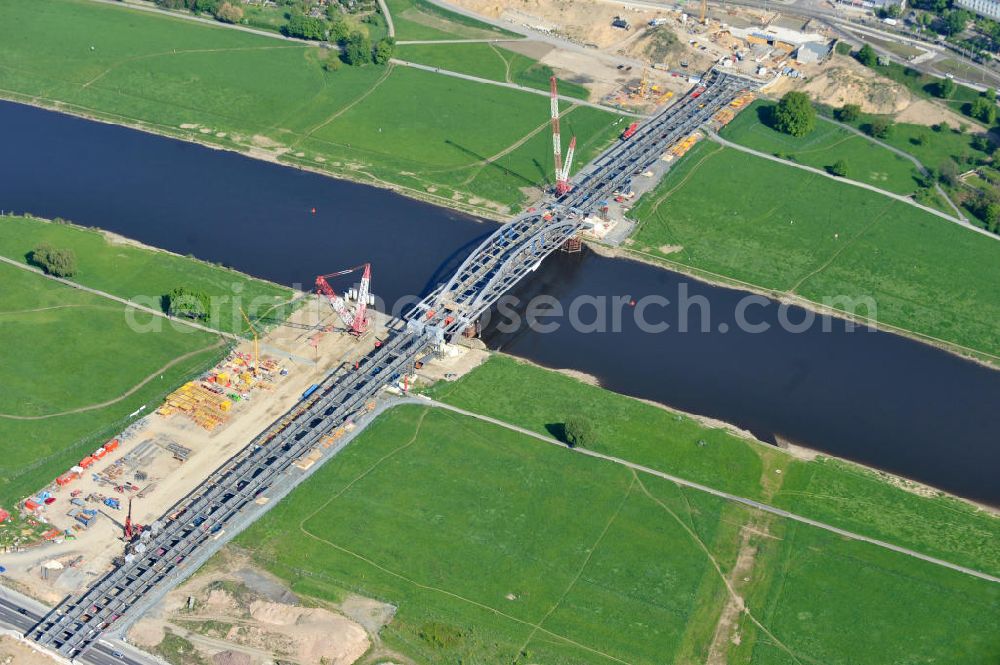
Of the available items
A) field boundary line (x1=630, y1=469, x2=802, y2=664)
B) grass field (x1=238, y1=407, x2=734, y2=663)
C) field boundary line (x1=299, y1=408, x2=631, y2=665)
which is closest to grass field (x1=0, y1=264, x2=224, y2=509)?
grass field (x1=238, y1=407, x2=734, y2=663)

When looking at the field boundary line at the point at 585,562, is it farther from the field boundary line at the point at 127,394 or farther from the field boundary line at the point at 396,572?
the field boundary line at the point at 127,394

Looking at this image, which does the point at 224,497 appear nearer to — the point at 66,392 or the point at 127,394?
the point at 127,394

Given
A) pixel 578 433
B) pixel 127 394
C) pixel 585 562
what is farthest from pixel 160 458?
pixel 585 562

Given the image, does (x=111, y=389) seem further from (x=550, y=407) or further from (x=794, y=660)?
(x=794, y=660)

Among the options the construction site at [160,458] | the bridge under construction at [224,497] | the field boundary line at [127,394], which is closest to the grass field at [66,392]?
the field boundary line at [127,394]

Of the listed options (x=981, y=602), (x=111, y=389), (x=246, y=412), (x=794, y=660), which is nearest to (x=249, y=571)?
(x=246, y=412)
